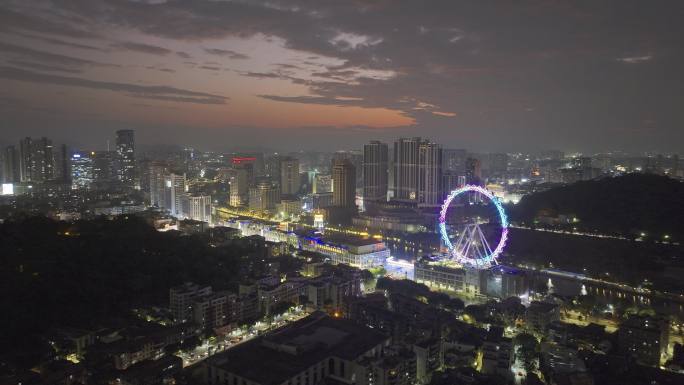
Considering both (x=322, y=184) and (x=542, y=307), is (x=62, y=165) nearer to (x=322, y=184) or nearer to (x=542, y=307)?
(x=322, y=184)

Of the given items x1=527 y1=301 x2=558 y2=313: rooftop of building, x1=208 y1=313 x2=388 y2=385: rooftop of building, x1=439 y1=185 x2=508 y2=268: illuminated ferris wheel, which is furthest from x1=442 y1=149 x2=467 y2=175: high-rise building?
x1=208 y1=313 x2=388 y2=385: rooftop of building

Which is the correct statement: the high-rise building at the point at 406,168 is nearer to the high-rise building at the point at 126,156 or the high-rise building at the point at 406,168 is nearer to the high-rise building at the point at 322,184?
the high-rise building at the point at 322,184

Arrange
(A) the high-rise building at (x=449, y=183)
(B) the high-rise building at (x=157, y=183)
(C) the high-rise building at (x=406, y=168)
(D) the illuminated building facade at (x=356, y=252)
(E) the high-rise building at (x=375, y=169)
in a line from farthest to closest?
(E) the high-rise building at (x=375, y=169) < (B) the high-rise building at (x=157, y=183) < (C) the high-rise building at (x=406, y=168) < (A) the high-rise building at (x=449, y=183) < (D) the illuminated building facade at (x=356, y=252)

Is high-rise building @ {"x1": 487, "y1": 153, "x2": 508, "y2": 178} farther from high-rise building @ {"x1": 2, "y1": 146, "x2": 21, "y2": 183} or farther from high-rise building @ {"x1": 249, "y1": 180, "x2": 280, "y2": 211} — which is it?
high-rise building @ {"x1": 2, "y1": 146, "x2": 21, "y2": 183}

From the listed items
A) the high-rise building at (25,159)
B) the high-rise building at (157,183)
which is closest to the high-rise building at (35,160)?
the high-rise building at (25,159)

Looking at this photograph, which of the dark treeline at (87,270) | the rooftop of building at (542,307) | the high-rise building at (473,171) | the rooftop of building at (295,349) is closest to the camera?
the rooftop of building at (295,349)

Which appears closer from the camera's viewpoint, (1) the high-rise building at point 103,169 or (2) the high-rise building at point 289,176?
(2) the high-rise building at point 289,176

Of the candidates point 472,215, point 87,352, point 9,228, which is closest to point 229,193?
point 472,215
